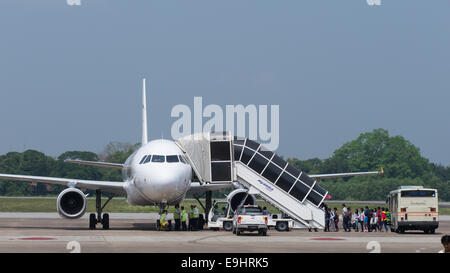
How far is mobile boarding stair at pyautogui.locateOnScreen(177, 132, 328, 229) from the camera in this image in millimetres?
34156

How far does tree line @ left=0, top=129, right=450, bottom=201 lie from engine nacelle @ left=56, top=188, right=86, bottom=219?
7195cm

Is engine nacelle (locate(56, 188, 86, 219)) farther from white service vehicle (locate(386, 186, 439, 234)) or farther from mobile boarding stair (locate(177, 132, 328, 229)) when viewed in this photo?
white service vehicle (locate(386, 186, 439, 234))

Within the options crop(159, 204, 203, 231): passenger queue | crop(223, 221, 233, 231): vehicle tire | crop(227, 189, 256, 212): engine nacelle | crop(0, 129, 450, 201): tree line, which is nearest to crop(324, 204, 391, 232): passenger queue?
crop(227, 189, 256, 212): engine nacelle

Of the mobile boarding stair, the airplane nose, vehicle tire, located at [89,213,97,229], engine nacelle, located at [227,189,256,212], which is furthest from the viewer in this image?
engine nacelle, located at [227,189,256,212]

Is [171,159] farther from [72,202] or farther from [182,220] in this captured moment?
[72,202]

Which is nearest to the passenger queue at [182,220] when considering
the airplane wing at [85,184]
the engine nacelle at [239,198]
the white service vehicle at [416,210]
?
the engine nacelle at [239,198]

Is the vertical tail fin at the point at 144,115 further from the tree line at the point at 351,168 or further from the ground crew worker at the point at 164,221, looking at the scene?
the tree line at the point at 351,168

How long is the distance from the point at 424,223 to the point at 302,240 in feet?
34.3

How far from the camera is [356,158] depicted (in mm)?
153875

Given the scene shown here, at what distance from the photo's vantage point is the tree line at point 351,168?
379 ft

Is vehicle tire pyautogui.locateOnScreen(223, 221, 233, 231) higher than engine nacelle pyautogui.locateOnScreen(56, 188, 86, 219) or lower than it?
lower

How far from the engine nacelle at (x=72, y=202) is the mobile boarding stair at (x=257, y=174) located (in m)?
5.73
